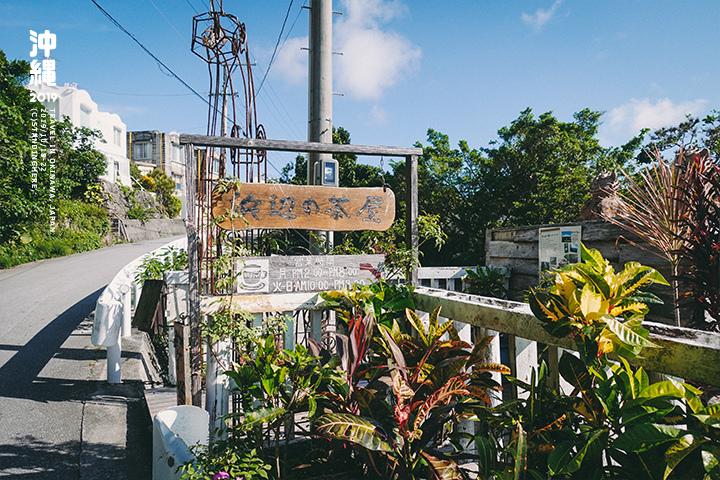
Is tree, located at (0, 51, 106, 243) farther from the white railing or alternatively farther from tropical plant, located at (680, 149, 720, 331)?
tropical plant, located at (680, 149, 720, 331)

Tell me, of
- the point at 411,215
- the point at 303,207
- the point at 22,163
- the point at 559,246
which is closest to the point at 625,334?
the point at 411,215

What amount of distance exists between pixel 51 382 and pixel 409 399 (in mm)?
3773

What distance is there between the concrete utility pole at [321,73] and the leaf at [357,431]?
3271 millimetres

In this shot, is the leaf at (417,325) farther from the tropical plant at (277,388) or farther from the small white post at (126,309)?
the small white post at (126,309)

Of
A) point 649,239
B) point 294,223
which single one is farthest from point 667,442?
point 649,239

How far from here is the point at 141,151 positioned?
116 feet

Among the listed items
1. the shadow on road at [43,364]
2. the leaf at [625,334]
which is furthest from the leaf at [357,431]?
the shadow on road at [43,364]

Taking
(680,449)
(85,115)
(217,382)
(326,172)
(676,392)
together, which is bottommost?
(217,382)

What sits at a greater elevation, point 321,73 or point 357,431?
point 321,73

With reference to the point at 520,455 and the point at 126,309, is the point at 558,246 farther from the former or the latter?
the point at 126,309

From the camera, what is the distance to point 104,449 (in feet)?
8.95

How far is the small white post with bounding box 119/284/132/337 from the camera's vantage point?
14.3 feet

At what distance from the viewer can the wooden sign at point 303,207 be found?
7.50 ft

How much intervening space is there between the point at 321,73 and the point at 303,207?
263cm
